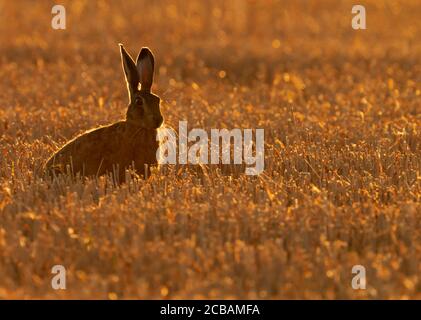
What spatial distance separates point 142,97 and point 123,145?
398 mm

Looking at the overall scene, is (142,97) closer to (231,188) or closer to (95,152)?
(95,152)

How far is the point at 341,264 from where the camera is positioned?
5.06m

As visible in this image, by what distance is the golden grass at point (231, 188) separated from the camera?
194 inches

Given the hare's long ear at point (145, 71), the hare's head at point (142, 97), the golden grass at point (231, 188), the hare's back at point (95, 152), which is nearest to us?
the golden grass at point (231, 188)

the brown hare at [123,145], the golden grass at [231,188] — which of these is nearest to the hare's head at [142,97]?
the brown hare at [123,145]

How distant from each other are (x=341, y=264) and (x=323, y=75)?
9026 millimetres

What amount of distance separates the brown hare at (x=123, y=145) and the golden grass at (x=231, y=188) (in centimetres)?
27

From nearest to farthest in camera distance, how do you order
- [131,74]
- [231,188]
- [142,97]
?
[231,188]
[142,97]
[131,74]

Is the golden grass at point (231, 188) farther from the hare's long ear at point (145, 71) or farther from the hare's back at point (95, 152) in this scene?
the hare's long ear at point (145, 71)

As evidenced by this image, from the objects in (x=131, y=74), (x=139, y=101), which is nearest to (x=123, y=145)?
(x=139, y=101)

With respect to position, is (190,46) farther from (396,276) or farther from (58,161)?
(396,276)

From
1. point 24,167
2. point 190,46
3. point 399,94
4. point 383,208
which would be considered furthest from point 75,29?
point 383,208

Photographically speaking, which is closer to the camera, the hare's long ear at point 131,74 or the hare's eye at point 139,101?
the hare's eye at point 139,101

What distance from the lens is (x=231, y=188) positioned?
6441 millimetres
